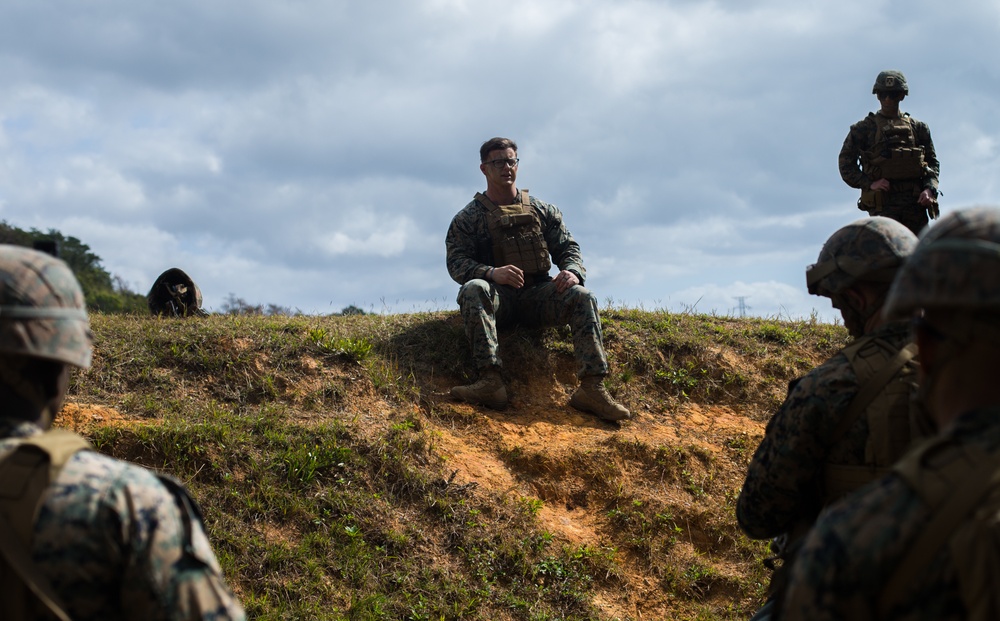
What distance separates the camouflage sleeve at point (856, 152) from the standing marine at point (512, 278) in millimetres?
3991

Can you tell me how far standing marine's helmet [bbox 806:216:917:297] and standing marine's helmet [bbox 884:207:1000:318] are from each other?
4.63 ft

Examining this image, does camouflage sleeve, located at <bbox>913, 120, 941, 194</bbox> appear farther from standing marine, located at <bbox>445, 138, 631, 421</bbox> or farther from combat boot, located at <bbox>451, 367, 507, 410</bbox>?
combat boot, located at <bbox>451, 367, 507, 410</bbox>

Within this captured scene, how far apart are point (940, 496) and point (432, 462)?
518 cm

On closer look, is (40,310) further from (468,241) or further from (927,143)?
(927,143)

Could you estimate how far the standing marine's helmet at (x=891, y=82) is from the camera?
1036 cm

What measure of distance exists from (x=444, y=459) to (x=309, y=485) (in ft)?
3.34

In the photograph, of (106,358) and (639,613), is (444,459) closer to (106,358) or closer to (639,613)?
(639,613)

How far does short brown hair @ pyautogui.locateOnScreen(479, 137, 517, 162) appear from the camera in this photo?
834cm

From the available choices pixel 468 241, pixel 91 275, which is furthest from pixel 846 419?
pixel 91 275

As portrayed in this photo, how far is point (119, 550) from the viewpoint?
Result: 208 cm

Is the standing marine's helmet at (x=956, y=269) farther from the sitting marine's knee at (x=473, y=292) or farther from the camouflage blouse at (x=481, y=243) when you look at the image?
the camouflage blouse at (x=481, y=243)

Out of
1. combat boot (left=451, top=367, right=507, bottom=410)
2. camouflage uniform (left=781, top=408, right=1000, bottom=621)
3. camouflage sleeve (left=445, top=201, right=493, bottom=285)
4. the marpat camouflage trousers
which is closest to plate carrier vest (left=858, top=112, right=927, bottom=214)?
the marpat camouflage trousers

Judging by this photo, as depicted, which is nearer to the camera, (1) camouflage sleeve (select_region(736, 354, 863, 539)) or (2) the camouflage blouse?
(1) camouflage sleeve (select_region(736, 354, 863, 539))

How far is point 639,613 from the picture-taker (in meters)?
6.03
